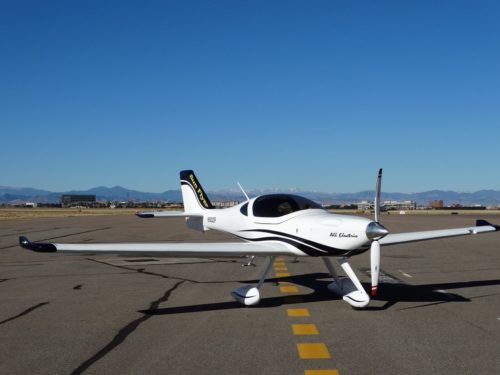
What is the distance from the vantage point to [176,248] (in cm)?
894

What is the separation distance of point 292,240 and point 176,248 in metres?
2.08

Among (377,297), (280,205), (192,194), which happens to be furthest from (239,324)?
(192,194)

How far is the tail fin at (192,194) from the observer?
594 inches

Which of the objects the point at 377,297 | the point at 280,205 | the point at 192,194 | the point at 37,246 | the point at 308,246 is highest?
the point at 192,194

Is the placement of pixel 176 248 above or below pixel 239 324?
above

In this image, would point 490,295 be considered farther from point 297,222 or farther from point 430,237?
point 297,222

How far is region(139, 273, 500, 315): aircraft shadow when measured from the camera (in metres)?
8.84

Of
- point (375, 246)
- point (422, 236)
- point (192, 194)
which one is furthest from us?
point (192, 194)

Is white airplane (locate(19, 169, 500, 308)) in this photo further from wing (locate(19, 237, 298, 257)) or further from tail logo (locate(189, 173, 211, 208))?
Result: tail logo (locate(189, 173, 211, 208))

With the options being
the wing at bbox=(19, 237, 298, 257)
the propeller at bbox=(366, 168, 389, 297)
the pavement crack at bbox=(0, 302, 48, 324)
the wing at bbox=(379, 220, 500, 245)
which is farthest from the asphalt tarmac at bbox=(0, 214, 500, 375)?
the wing at bbox=(379, 220, 500, 245)

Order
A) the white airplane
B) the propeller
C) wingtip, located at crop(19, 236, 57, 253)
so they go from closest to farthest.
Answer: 1. wingtip, located at crop(19, 236, 57, 253)
2. the propeller
3. the white airplane

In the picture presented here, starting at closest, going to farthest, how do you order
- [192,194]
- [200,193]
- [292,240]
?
1. [292,240]
2. [200,193]
3. [192,194]

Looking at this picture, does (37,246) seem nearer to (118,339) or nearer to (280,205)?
(118,339)

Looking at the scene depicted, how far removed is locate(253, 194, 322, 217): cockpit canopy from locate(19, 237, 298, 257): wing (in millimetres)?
635
